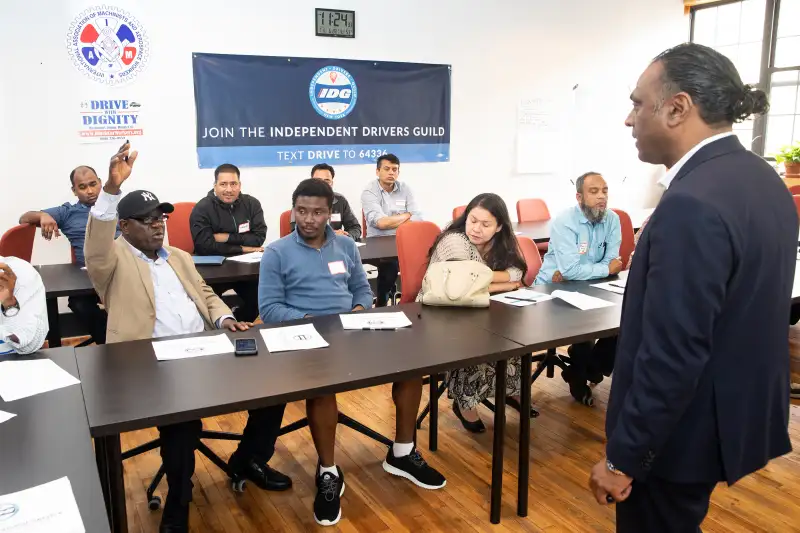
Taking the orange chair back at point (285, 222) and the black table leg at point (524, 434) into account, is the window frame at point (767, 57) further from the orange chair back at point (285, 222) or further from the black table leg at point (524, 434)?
the black table leg at point (524, 434)

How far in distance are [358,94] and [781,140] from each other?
4.95 metres

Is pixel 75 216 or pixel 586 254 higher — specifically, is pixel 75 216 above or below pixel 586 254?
above

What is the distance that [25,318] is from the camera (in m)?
2.12

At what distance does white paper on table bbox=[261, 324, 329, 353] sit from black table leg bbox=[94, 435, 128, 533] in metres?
0.59

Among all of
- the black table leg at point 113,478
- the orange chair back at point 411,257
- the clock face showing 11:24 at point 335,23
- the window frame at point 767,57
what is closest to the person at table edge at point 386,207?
the clock face showing 11:24 at point 335,23

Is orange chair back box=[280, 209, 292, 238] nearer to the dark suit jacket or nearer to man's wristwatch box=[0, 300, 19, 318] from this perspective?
man's wristwatch box=[0, 300, 19, 318]

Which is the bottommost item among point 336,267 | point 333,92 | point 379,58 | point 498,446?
point 498,446

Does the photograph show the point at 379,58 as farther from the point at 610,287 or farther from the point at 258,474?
the point at 258,474

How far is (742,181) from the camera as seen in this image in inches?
45.6

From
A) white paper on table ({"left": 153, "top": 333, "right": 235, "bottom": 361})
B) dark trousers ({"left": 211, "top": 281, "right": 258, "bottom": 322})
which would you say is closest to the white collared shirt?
white paper on table ({"left": 153, "top": 333, "right": 235, "bottom": 361})

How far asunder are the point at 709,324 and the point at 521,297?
179 centimetres

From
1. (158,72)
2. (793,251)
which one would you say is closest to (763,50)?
(158,72)

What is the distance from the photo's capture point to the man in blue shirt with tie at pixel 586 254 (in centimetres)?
344

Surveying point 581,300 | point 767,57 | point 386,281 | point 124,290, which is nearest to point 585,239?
point 581,300
